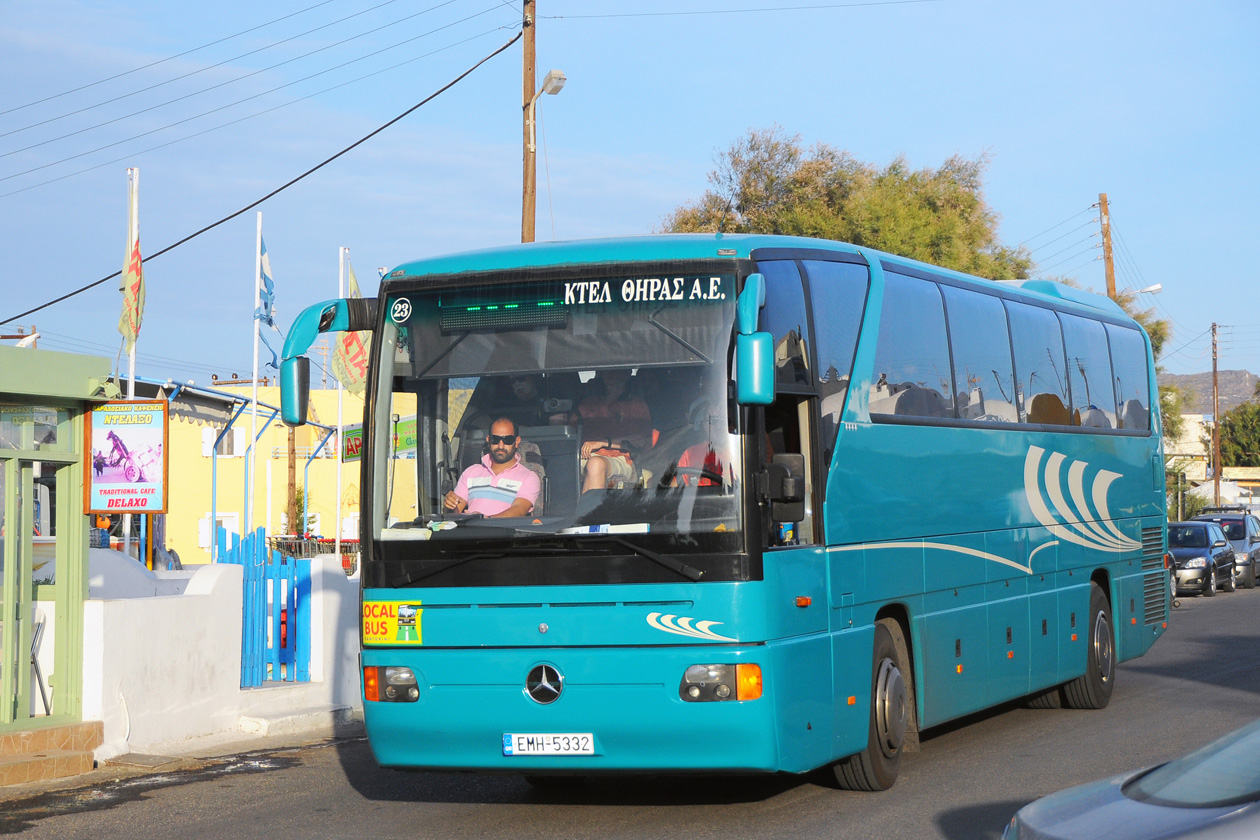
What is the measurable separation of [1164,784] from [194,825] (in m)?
6.08

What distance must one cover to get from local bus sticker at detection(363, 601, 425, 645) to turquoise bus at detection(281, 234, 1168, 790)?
16mm

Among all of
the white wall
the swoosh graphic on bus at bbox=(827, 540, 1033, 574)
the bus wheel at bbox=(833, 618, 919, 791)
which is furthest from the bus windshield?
the white wall

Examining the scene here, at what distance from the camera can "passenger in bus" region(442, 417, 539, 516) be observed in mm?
8016

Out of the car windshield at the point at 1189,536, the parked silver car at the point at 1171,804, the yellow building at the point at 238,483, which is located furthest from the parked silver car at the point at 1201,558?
the yellow building at the point at 238,483

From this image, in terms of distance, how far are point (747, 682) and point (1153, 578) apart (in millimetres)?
9344

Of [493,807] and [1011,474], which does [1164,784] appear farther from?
[1011,474]

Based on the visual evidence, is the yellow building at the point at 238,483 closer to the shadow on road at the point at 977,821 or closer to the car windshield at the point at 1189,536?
the car windshield at the point at 1189,536

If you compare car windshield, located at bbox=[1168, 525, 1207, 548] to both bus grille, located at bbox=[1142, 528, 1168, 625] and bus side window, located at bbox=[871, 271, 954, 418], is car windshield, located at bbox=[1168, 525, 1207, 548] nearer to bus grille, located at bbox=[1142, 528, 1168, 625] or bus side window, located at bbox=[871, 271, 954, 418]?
bus grille, located at bbox=[1142, 528, 1168, 625]

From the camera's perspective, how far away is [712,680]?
770 centimetres

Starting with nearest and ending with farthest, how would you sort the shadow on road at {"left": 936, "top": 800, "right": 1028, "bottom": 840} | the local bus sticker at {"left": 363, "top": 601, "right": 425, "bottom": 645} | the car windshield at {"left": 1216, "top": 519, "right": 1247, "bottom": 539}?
the shadow on road at {"left": 936, "top": 800, "right": 1028, "bottom": 840}, the local bus sticker at {"left": 363, "top": 601, "right": 425, "bottom": 645}, the car windshield at {"left": 1216, "top": 519, "right": 1247, "bottom": 539}

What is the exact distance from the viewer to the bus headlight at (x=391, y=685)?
8188mm

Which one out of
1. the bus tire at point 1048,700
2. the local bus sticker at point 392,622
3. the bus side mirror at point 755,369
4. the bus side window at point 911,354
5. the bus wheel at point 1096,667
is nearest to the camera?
the bus side mirror at point 755,369

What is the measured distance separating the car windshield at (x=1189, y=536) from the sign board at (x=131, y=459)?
26875 millimetres

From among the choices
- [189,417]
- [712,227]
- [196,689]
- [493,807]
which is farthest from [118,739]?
[189,417]
